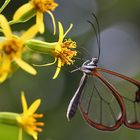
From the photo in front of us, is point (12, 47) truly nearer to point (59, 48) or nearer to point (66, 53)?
point (59, 48)

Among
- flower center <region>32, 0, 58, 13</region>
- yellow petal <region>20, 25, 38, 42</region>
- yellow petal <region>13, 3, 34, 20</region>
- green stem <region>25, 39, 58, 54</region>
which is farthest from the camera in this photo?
green stem <region>25, 39, 58, 54</region>

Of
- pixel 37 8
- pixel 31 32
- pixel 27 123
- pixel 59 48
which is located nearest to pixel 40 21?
pixel 31 32

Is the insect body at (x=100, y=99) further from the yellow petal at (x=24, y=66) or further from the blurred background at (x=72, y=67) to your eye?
the blurred background at (x=72, y=67)

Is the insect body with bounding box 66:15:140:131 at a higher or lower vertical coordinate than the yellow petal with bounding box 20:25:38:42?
lower

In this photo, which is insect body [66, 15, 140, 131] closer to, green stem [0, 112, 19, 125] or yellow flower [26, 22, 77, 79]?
yellow flower [26, 22, 77, 79]

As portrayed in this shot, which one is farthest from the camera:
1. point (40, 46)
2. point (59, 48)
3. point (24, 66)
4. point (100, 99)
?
point (100, 99)

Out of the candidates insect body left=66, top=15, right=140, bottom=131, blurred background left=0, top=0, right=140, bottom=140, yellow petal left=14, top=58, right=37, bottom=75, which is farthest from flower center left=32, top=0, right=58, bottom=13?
blurred background left=0, top=0, right=140, bottom=140

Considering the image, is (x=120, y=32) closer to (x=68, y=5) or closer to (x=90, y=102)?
(x=68, y=5)
